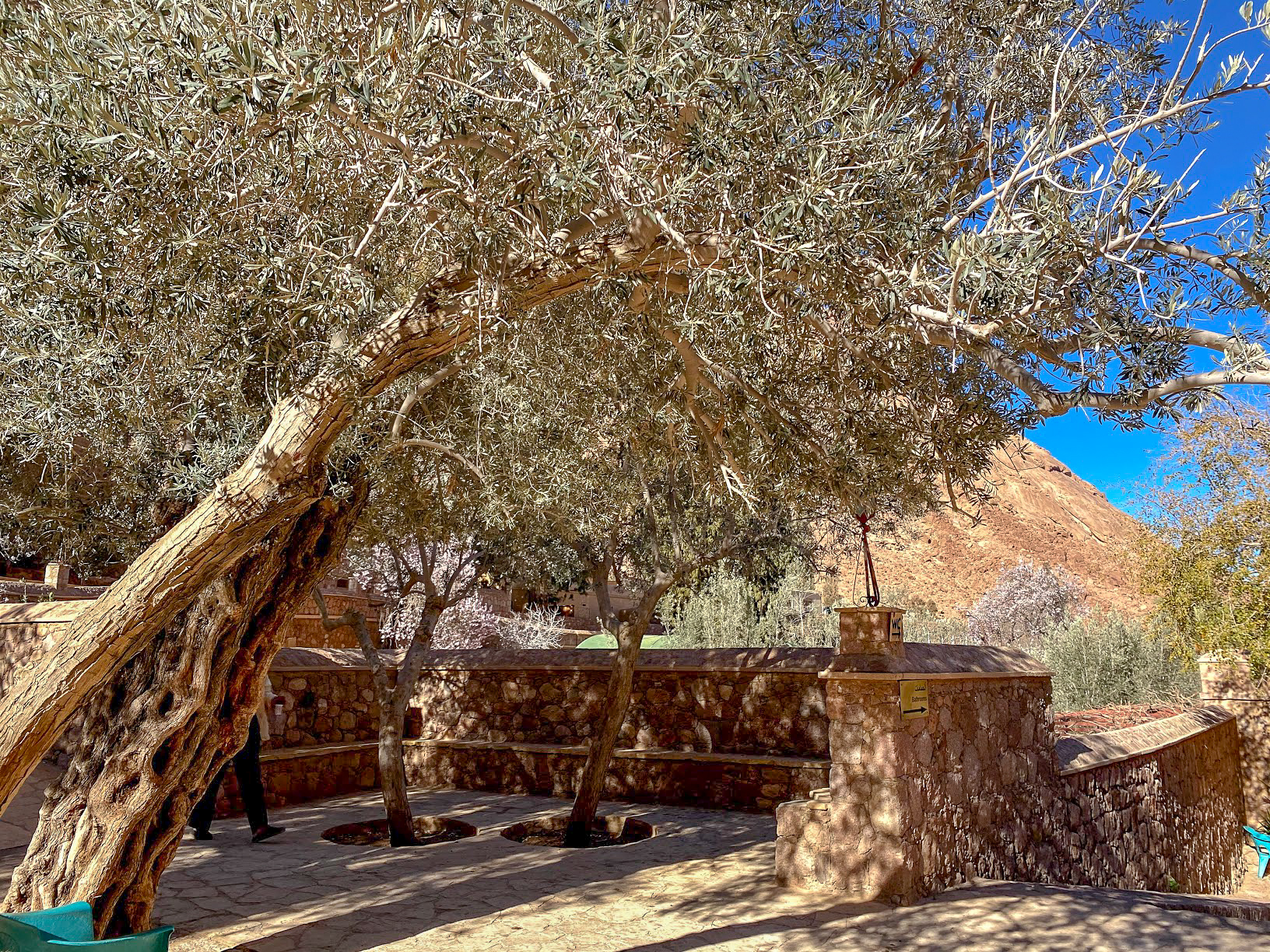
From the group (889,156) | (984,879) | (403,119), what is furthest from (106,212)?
(984,879)

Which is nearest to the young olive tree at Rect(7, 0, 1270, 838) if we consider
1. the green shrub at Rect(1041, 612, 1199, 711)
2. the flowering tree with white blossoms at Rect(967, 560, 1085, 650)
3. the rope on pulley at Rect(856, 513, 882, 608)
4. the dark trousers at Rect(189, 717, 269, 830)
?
the rope on pulley at Rect(856, 513, 882, 608)

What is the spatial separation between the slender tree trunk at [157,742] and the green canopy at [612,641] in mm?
17534

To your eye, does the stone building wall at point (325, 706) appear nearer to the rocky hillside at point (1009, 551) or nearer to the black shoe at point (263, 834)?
the black shoe at point (263, 834)

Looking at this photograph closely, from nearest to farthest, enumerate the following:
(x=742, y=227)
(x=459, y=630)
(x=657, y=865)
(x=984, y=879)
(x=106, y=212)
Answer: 1. (x=742, y=227)
2. (x=106, y=212)
3. (x=984, y=879)
4. (x=657, y=865)
5. (x=459, y=630)

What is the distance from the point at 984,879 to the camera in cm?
796

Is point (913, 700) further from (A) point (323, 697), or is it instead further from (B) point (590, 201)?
(A) point (323, 697)

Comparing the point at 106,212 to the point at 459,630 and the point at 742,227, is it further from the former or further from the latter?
the point at 459,630

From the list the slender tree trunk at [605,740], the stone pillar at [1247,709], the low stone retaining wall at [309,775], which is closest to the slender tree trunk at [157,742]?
the slender tree trunk at [605,740]

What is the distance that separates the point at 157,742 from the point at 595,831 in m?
6.65

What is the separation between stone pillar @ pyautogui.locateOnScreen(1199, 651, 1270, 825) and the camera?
49.6ft

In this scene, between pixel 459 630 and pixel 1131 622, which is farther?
pixel 459 630

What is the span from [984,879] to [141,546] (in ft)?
27.4

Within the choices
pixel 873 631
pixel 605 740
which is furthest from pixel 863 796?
pixel 605 740

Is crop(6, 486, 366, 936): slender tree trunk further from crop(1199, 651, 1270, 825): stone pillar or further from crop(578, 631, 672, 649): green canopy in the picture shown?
crop(578, 631, 672, 649): green canopy
